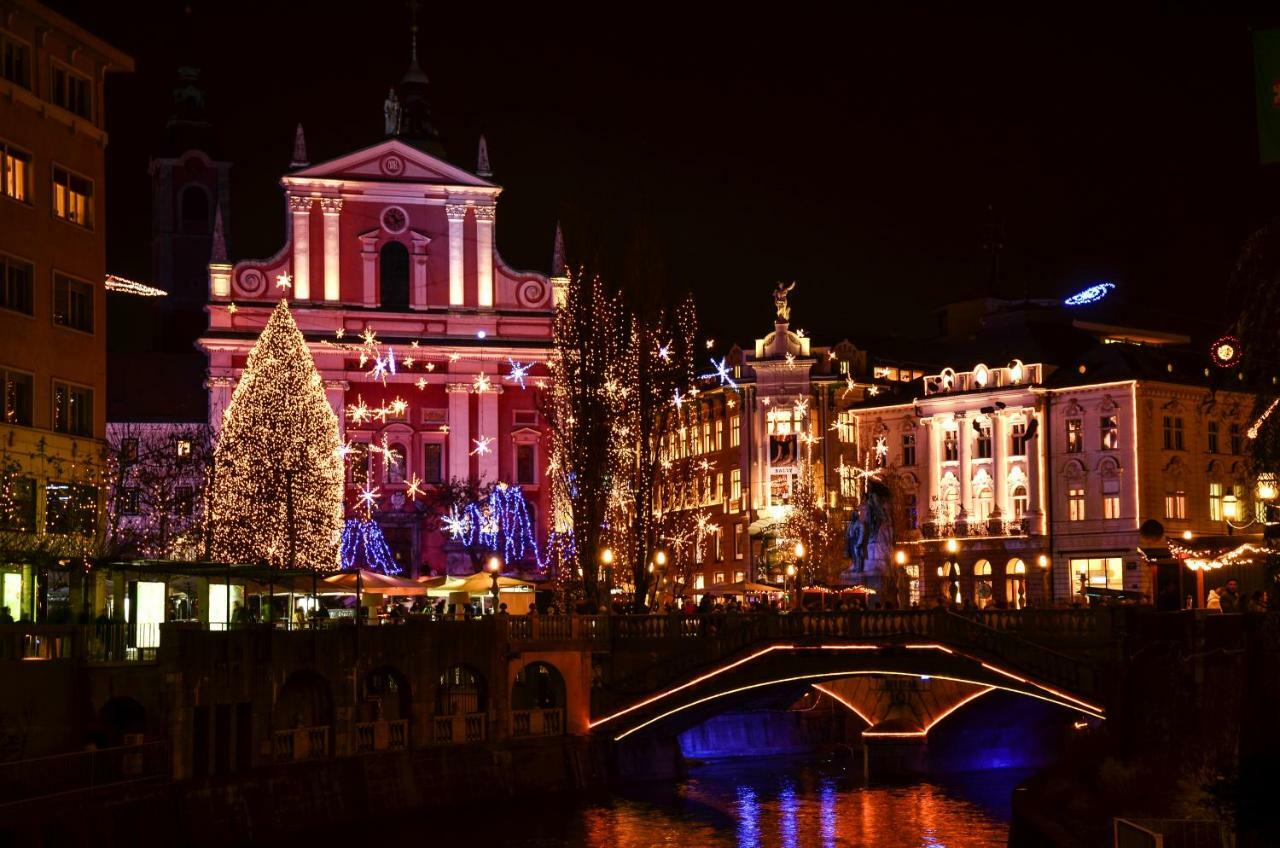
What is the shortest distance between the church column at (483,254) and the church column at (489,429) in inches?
170

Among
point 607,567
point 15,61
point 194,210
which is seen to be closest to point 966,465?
point 607,567

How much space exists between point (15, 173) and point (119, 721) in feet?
48.3

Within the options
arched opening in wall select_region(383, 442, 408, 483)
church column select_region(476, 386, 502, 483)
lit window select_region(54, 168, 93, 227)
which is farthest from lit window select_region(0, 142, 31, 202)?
church column select_region(476, 386, 502, 483)

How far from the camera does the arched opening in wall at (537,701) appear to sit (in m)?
63.9

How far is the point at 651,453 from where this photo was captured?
76.4m

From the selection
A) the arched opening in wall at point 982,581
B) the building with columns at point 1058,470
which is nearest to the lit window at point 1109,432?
the building with columns at point 1058,470

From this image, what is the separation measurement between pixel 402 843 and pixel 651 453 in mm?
27565

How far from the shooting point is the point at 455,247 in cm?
10250

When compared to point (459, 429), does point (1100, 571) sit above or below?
below

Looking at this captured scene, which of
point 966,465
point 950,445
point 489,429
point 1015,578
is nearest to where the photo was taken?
point 489,429

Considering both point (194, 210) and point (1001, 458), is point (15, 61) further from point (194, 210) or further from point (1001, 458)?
point (194, 210)

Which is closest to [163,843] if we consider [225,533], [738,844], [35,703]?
[35,703]

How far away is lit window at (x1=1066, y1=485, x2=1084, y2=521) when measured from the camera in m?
105

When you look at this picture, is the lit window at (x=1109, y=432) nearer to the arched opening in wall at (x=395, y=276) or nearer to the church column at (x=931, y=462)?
the church column at (x=931, y=462)
